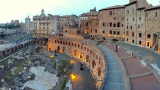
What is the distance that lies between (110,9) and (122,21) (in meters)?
6.81

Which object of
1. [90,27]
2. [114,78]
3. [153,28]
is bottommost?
[114,78]

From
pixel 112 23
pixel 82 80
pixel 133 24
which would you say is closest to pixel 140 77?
pixel 82 80

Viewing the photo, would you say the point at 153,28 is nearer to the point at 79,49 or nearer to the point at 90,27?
the point at 79,49

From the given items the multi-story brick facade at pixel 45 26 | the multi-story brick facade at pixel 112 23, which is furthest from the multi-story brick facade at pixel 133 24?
the multi-story brick facade at pixel 45 26

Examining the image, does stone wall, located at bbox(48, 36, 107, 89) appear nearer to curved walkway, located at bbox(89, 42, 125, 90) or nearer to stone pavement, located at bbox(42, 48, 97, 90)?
stone pavement, located at bbox(42, 48, 97, 90)

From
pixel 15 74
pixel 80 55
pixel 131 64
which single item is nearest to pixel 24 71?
pixel 15 74

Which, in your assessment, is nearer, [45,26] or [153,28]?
[153,28]

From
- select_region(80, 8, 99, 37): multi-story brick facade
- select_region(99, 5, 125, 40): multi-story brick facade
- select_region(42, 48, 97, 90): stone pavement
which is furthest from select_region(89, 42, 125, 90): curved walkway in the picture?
select_region(80, 8, 99, 37): multi-story brick facade

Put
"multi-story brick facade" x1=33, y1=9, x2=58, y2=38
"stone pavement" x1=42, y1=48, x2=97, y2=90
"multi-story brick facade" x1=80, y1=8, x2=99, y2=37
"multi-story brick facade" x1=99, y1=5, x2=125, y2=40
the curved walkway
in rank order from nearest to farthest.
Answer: the curved walkway
"stone pavement" x1=42, y1=48, x2=97, y2=90
"multi-story brick facade" x1=99, y1=5, x2=125, y2=40
"multi-story brick facade" x1=80, y1=8, x2=99, y2=37
"multi-story brick facade" x1=33, y1=9, x2=58, y2=38

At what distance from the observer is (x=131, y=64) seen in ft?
90.9

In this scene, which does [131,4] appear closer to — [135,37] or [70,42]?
[135,37]

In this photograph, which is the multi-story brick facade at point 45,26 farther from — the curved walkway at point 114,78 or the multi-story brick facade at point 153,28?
the curved walkway at point 114,78

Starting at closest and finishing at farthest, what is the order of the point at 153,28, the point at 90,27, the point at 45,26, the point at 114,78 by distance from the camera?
the point at 114,78 → the point at 153,28 → the point at 90,27 → the point at 45,26

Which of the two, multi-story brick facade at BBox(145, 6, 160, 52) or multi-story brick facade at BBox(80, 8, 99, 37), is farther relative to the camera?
multi-story brick facade at BBox(80, 8, 99, 37)
